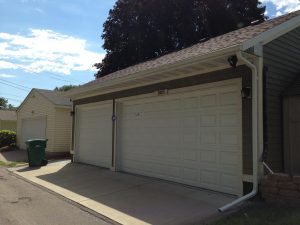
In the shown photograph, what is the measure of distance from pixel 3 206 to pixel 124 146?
5.39 m

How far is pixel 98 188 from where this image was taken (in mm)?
10781

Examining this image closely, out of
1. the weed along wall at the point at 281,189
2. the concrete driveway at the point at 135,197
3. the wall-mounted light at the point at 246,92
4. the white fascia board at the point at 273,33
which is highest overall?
the white fascia board at the point at 273,33

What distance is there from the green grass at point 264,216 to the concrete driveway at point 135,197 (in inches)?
21.6

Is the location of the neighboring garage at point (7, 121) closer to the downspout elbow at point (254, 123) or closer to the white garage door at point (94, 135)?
the white garage door at point (94, 135)

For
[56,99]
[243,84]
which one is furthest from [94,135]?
[56,99]

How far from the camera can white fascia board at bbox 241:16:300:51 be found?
838 centimetres

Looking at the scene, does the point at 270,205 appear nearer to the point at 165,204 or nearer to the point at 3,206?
the point at 165,204

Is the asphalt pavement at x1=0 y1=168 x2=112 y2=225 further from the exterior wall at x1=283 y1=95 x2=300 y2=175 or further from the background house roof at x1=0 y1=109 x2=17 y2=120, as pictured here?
the background house roof at x1=0 y1=109 x2=17 y2=120

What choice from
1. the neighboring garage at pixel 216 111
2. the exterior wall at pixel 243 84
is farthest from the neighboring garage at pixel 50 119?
the exterior wall at pixel 243 84

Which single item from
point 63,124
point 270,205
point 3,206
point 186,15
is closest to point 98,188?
point 3,206

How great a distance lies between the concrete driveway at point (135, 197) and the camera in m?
7.66

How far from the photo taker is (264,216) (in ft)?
22.8

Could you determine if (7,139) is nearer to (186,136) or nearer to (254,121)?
(186,136)

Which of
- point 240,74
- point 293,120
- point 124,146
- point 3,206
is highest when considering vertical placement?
point 240,74
